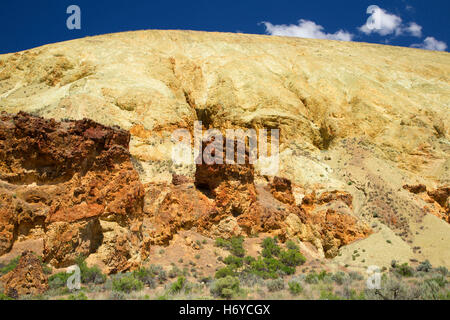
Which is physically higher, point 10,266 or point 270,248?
point 10,266

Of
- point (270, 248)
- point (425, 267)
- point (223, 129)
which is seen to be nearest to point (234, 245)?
point (270, 248)

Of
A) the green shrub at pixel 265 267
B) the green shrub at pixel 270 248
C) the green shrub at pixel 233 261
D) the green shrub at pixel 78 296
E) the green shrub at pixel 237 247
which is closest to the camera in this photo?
the green shrub at pixel 78 296

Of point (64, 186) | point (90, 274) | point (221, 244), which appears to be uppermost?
point (64, 186)

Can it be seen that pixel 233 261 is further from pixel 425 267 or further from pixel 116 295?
pixel 425 267

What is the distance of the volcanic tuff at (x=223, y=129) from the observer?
12.9 meters

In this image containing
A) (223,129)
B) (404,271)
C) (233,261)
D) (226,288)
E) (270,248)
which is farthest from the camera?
(223,129)

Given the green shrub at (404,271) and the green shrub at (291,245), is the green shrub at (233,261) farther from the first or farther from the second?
the green shrub at (404,271)

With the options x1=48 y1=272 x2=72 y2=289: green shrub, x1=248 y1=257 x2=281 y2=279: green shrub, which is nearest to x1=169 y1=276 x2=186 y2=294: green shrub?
x1=48 y1=272 x2=72 y2=289: green shrub

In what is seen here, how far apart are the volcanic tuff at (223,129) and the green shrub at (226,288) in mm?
4026

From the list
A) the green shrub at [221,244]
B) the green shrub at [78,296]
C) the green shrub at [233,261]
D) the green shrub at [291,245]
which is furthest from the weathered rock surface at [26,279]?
the green shrub at [291,245]

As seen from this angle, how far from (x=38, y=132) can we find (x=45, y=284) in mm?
5939

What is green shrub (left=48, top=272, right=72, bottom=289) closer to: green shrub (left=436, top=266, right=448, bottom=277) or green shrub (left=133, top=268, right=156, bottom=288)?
green shrub (left=133, top=268, right=156, bottom=288)

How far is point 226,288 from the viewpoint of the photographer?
413 inches

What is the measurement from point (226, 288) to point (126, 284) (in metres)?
3.31
